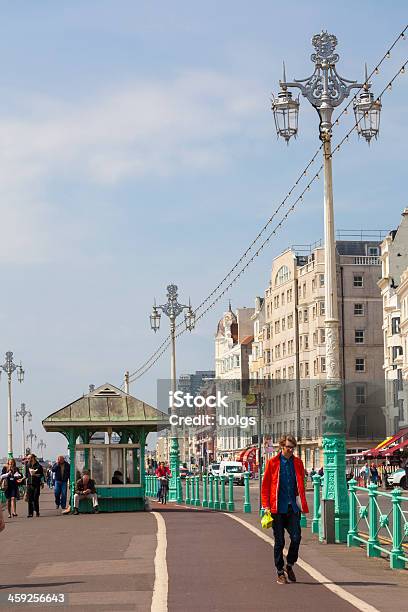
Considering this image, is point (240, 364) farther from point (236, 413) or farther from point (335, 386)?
point (335, 386)

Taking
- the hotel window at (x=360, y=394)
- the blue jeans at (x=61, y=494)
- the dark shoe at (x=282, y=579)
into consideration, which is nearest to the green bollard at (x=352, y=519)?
the dark shoe at (x=282, y=579)

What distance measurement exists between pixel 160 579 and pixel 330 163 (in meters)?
9.62

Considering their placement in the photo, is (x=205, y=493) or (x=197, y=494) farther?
(x=197, y=494)

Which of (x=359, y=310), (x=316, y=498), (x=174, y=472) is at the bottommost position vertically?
(x=174, y=472)

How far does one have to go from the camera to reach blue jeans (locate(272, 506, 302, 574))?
14.0m

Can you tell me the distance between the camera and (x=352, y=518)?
1931 centimetres

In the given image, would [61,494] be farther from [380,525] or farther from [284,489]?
[284,489]

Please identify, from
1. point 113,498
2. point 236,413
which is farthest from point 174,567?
point 236,413

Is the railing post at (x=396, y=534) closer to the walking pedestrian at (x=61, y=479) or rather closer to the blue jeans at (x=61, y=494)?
the walking pedestrian at (x=61, y=479)

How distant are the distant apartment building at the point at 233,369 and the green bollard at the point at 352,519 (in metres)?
117

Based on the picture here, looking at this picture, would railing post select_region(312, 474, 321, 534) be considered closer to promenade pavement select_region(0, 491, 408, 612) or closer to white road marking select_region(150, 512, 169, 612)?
promenade pavement select_region(0, 491, 408, 612)

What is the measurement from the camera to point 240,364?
148m

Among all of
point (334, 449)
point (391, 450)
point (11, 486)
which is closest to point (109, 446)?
point (11, 486)

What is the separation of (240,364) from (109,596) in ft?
443
